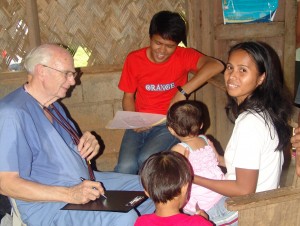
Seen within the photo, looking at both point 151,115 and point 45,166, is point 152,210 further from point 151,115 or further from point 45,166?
point 151,115

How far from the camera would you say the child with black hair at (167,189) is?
1.65 meters

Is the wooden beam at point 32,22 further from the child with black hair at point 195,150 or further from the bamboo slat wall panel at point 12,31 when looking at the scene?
the child with black hair at point 195,150

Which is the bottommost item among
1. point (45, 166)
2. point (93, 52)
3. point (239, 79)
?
point (45, 166)

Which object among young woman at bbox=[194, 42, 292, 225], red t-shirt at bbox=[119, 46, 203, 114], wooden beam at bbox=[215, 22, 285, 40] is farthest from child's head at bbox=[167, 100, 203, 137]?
wooden beam at bbox=[215, 22, 285, 40]

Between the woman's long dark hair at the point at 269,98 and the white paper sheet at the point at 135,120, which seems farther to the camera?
the white paper sheet at the point at 135,120

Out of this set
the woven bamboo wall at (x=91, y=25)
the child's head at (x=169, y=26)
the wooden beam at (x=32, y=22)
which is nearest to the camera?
the child's head at (x=169, y=26)

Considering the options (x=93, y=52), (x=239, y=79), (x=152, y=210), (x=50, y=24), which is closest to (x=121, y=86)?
(x=93, y=52)

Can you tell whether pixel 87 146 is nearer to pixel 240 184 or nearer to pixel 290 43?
pixel 240 184

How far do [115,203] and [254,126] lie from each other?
2.55 feet

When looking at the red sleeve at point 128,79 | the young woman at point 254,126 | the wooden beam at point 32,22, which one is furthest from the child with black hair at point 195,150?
the wooden beam at point 32,22

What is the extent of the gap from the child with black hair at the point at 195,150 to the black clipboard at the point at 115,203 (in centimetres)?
30

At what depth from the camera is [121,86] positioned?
3305 mm

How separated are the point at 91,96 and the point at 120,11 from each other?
821 millimetres

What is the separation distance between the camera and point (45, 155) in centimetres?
209
